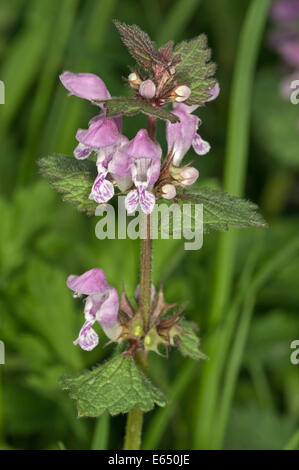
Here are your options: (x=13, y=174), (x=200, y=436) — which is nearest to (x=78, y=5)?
(x=13, y=174)

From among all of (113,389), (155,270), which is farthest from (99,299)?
(155,270)

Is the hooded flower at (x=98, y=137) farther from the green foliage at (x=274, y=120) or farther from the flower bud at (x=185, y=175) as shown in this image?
the green foliage at (x=274, y=120)

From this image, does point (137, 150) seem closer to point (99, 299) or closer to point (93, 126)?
point (93, 126)

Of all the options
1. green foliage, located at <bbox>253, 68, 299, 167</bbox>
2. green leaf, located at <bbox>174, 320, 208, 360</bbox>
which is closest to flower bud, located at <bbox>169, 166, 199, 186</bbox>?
green leaf, located at <bbox>174, 320, 208, 360</bbox>

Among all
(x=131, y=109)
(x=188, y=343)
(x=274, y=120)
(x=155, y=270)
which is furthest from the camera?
(x=274, y=120)

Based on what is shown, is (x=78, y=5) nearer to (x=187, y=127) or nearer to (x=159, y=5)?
(x=159, y=5)

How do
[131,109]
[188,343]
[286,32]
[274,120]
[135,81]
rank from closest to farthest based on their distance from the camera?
[131,109] < [135,81] < [188,343] < [274,120] < [286,32]

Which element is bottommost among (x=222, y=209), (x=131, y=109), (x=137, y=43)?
(x=222, y=209)
